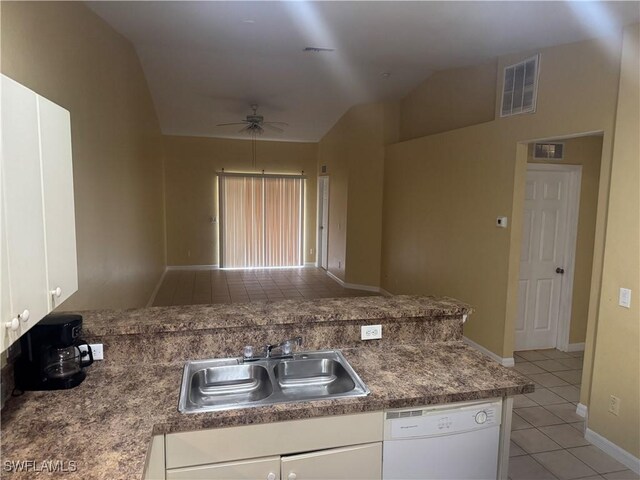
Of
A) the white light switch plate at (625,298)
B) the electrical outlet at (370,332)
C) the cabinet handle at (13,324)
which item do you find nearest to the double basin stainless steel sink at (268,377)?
the electrical outlet at (370,332)

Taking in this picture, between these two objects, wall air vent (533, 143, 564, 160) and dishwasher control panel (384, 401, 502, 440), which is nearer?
dishwasher control panel (384, 401, 502, 440)

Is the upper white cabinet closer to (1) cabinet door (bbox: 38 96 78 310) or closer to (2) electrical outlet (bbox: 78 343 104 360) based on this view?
(1) cabinet door (bbox: 38 96 78 310)

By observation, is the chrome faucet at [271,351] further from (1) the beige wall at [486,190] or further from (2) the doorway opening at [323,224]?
(2) the doorway opening at [323,224]

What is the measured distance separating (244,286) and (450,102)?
14.9 ft

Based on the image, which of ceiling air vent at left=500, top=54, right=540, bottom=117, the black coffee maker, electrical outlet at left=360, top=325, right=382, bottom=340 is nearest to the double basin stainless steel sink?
electrical outlet at left=360, top=325, right=382, bottom=340

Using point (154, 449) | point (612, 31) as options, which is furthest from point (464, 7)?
point (154, 449)

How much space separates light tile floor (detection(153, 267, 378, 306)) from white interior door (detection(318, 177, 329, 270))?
322 mm

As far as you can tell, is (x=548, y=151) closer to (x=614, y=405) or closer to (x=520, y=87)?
(x=520, y=87)

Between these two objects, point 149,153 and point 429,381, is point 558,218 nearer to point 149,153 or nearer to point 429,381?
point 429,381

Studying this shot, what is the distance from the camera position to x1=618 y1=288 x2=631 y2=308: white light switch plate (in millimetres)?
2568

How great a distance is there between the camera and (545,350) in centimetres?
444

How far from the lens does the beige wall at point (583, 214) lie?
416 centimetres

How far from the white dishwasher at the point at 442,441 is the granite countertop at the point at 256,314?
56 cm

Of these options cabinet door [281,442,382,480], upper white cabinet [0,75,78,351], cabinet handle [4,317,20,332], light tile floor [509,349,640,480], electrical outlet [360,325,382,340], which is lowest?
light tile floor [509,349,640,480]
